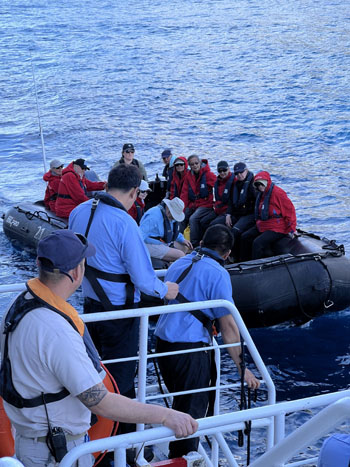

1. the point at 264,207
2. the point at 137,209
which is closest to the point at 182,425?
the point at 264,207

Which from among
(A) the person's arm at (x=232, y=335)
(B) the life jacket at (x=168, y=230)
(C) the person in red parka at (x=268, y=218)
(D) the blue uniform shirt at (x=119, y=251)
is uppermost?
(D) the blue uniform shirt at (x=119, y=251)

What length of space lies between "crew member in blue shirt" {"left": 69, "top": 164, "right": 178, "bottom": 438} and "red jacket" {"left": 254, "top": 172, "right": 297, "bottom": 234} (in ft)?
16.5

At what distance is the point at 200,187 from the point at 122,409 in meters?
7.62

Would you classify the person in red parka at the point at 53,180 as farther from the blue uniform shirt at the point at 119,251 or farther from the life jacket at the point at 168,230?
the blue uniform shirt at the point at 119,251

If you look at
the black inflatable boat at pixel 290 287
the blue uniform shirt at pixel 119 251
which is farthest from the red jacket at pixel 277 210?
the blue uniform shirt at pixel 119 251

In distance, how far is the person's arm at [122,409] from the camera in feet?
7.99

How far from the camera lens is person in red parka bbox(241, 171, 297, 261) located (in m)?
8.75

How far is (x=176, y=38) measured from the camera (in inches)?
1454

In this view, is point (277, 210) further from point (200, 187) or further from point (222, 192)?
point (200, 187)

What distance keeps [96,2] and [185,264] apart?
47806 millimetres

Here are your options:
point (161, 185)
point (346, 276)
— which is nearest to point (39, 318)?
point (346, 276)

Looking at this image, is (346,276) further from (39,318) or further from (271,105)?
(271,105)

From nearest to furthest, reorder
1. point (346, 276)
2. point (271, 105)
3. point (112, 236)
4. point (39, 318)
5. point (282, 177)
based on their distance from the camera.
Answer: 1. point (39, 318)
2. point (112, 236)
3. point (346, 276)
4. point (282, 177)
5. point (271, 105)

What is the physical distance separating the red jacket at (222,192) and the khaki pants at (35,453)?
7.09 m
